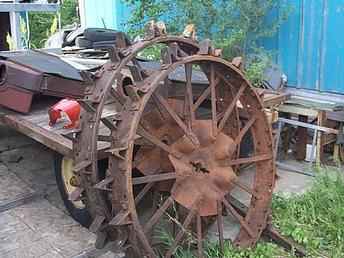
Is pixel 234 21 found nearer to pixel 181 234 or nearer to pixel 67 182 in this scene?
pixel 67 182

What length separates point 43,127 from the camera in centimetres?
405

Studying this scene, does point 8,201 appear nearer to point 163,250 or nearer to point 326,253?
point 163,250

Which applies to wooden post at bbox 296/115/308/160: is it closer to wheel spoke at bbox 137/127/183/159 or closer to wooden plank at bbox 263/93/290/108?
wooden plank at bbox 263/93/290/108

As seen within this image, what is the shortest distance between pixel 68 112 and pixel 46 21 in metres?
10.7

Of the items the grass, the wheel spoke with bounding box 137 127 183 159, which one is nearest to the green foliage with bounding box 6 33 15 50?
the grass

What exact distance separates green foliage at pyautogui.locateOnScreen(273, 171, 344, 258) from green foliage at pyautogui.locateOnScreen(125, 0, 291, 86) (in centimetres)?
205

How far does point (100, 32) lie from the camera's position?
20.7ft

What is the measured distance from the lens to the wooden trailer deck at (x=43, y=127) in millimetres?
3692

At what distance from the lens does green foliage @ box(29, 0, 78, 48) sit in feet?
42.4

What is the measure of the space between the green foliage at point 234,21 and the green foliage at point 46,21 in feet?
20.8

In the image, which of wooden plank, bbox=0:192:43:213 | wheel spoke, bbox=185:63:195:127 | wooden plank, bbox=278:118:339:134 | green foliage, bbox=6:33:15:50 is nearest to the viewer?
wheel spoke, bbox=185:63:195:127

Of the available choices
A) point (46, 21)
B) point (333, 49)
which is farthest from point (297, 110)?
point (46, 21)

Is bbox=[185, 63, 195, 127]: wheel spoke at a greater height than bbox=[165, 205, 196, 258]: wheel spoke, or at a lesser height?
greater

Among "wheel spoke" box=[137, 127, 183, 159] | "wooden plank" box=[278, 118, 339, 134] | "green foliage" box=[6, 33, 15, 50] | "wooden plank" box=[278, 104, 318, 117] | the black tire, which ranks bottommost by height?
the black tire
